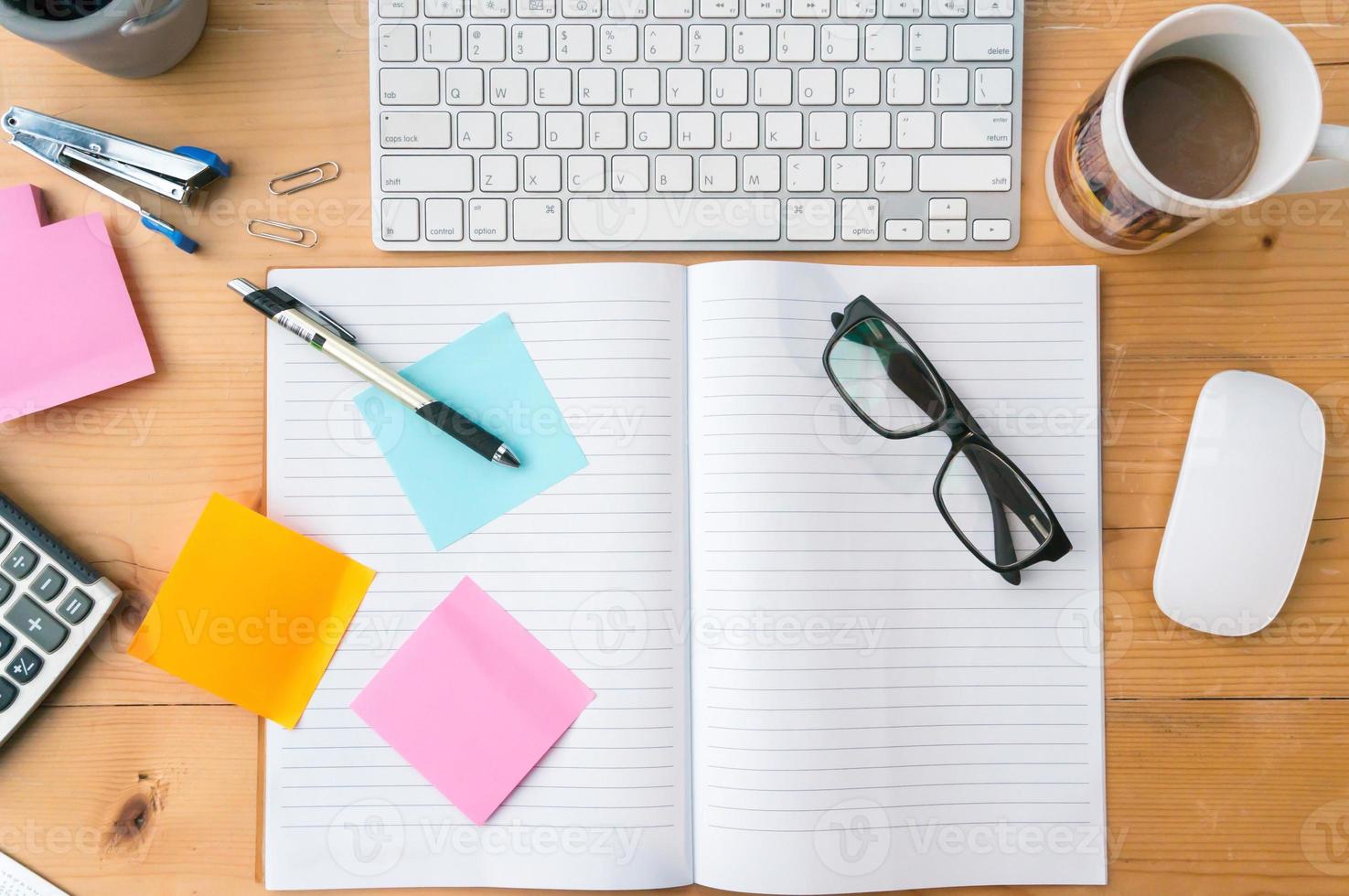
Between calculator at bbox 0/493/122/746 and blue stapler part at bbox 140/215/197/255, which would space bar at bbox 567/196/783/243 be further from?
calculator at bbox 0/493/122/746

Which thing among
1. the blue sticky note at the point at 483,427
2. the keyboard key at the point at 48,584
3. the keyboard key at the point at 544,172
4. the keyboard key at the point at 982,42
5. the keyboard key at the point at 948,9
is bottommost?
the keyboard key at the point at 48,584

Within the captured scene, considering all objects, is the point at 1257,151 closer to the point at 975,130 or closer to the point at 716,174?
the point at 975,130

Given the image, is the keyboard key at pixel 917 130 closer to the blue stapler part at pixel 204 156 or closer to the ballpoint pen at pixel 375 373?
the ballpoint pen at pixel 375 373

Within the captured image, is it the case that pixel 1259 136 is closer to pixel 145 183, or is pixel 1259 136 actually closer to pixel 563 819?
pixel 563 819

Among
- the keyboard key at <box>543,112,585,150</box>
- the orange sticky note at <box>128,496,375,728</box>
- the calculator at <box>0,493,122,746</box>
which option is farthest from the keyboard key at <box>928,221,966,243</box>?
the calculator at <box>0,493,122,746</box>

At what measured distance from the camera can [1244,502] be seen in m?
0.56

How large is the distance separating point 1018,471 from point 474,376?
0.39 meters

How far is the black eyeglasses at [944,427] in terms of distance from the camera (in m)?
0.58

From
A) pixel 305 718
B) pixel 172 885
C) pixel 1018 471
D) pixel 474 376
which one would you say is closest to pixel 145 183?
pixel 474 376

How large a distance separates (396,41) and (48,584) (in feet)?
1.49

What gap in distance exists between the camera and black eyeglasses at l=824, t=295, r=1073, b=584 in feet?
1.89

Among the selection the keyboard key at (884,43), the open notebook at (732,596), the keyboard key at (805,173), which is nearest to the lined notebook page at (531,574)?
the open notebook at (732,596)

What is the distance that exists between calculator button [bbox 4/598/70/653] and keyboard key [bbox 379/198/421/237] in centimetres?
35

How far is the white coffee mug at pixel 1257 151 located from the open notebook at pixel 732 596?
0.21ft
